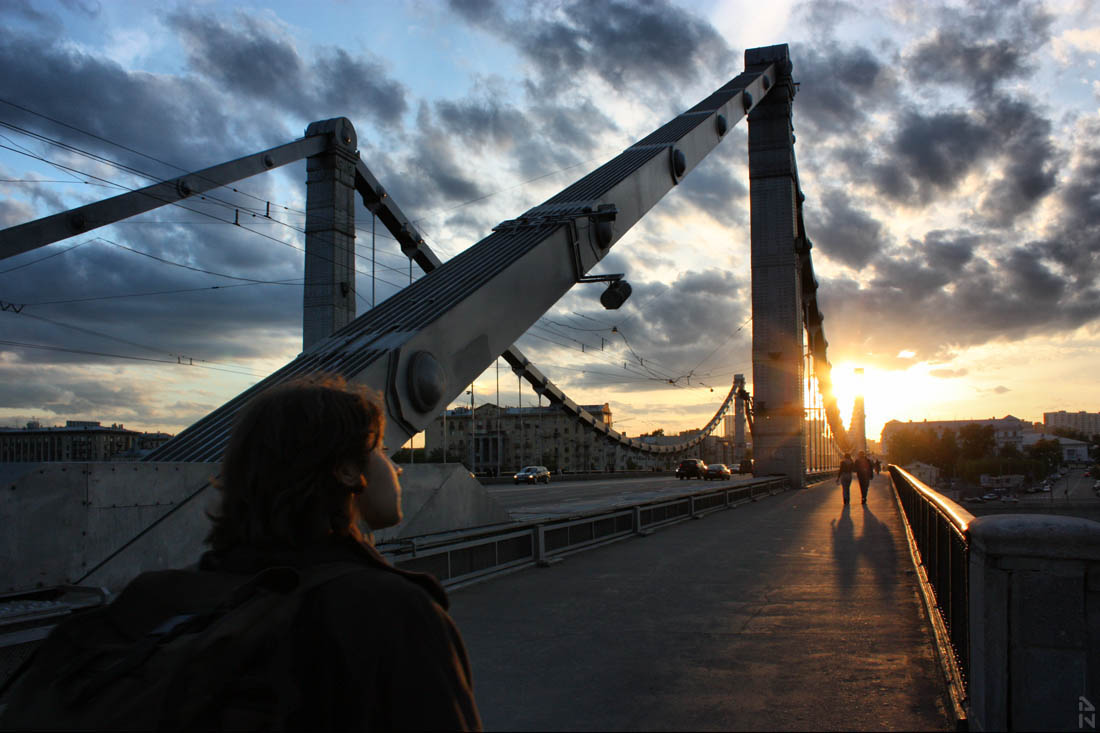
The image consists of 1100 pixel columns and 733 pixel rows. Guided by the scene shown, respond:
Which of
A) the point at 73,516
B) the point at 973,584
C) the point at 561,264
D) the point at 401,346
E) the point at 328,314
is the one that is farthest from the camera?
the point at 328,314

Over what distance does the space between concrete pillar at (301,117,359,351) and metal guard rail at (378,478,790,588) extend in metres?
10.9

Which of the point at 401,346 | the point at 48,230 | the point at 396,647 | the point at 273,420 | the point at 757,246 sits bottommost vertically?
the point at 396,647

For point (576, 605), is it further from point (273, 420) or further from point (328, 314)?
point (328, 314)

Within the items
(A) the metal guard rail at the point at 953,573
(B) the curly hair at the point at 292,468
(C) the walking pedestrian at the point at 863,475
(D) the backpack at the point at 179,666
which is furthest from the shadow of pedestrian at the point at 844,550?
(D) the backpack at the point at 179,666

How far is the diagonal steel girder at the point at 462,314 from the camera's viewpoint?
23.5 feet

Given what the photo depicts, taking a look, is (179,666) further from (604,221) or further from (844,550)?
(844,550)

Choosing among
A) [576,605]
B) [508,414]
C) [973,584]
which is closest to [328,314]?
[576,605]

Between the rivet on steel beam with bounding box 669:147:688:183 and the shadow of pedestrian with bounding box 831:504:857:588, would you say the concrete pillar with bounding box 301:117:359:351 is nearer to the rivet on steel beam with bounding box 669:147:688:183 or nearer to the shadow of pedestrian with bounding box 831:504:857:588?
the rivet on steel beam with bounding box 669:147:688:183

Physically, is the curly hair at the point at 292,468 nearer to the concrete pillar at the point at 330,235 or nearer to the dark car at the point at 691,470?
the concrete pillar at the point at 330,235

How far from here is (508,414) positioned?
107 metres

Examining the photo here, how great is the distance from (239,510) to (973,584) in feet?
10.4

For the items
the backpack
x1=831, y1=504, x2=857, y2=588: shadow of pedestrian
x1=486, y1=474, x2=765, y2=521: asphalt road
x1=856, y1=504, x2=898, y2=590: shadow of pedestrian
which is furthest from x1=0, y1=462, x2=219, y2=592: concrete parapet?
x1=856, y1=504, x2=898, y2=590: shadow of pedestrian

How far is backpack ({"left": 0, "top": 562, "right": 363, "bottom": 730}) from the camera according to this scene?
1028 millimetres

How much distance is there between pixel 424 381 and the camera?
24.4 ft
